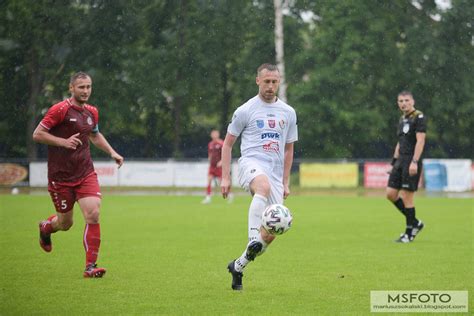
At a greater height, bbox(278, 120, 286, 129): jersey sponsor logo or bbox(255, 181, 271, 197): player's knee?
bbox(278, 120, 286, 129): jersey sponsor logo

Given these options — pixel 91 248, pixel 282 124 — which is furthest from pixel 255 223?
pixel 91 248

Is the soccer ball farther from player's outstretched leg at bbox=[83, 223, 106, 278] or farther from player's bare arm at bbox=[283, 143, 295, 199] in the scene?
player's outstretched leg at bbox=[83, 223, 106, 278]

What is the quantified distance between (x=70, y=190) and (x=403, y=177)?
6.36m

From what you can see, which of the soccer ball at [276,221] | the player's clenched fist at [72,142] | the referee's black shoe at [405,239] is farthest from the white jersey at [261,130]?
the referee's black shoe at [405,239]

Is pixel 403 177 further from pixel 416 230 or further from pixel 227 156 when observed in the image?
pixel 227 156

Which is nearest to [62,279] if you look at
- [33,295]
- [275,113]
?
[33,295]

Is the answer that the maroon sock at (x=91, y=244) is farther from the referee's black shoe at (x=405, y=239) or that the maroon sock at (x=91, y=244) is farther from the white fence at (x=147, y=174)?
the white fence at (x=147, y=174)

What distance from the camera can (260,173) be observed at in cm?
873

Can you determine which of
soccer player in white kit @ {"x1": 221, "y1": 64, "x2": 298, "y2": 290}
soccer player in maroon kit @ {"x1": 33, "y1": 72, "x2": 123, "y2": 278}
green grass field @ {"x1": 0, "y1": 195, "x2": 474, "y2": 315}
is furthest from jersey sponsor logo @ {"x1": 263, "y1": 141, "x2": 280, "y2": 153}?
soccer player in maroon kit @ {"x1": 33, "y1": 72, "x2": 123, "y2": 278}

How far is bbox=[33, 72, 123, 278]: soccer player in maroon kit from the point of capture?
9.59 meters

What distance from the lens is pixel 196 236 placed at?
1492cm

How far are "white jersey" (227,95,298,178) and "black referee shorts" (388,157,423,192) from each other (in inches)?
222

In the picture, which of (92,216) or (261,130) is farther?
(92,216)

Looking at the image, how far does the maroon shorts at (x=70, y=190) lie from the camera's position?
9.77 metres
